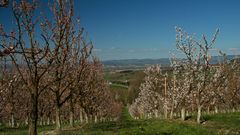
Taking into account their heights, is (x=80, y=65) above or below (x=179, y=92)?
above

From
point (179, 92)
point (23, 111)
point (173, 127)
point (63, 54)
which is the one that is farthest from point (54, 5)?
point (23, 111)

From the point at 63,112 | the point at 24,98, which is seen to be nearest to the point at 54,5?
the point at 24,98

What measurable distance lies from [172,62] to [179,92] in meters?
4.53

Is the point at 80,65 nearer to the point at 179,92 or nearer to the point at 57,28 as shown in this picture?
the point at 57,28

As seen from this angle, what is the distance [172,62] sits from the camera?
141ft

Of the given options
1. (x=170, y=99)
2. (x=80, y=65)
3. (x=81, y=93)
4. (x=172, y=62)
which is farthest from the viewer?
(x=170, y=99)

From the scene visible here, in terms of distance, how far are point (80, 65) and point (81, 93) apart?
697cm

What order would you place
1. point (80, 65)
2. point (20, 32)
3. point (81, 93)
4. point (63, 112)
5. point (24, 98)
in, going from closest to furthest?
point (20, 32)
point (80, 65)
point (81, 93)
point (24, 98)
point (63, 112)

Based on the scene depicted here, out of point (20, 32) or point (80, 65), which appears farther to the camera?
point (80, 65)

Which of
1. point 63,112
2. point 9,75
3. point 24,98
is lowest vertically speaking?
point 63,112

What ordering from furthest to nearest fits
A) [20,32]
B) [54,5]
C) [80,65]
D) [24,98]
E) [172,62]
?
1. [24,98]
2. [172,62]
3. [80,65]
4. [54,5]
5. [20,32]

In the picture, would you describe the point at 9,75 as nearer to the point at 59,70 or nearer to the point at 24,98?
the point at 24,98

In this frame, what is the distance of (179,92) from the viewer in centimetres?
4447

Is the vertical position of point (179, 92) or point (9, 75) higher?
point (9, 75)
